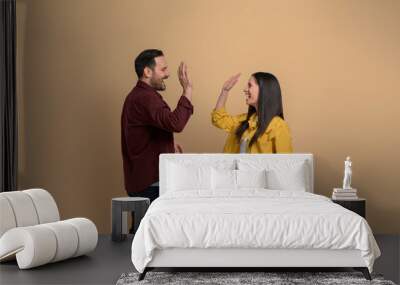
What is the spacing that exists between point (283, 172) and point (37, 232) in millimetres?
2432

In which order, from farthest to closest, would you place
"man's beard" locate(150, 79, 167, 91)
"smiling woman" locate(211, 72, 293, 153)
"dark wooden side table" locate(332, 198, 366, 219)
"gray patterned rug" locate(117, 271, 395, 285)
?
"man's beard" locate(150, 79, 167, 91), "smiling woman" locate(211, 72, 293, 153), "dark wooden side table" locate(332, 198, 366, 219), "gray patterned rug" locate(117, 271, 395, 285)

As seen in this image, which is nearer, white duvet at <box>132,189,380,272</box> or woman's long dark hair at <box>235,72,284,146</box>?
white duvet at <box>132,189,380,272</box>

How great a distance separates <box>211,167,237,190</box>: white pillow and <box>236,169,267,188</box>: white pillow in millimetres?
46

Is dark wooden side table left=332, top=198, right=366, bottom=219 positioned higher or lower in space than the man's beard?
lower

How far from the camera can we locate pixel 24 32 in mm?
8312

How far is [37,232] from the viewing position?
5.73m

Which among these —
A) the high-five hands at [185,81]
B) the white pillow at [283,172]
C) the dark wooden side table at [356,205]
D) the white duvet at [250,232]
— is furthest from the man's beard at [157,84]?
the white duvet at [250,232]

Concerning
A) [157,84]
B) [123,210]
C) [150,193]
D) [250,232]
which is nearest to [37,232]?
[123,210]

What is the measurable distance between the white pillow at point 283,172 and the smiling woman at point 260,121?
0.20 metres

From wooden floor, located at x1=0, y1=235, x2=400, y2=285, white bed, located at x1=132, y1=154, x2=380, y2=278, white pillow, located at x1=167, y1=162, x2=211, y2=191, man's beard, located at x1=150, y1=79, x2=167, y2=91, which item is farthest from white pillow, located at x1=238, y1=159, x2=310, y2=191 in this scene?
white bed, located at x1=132, y1=154, x2=380, y2=278

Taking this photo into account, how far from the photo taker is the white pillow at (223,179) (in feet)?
22.4

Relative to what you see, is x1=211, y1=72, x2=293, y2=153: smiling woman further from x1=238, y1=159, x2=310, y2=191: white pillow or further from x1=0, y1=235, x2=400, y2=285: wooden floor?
x1=0, y1=235, x2=400, y2=285: wooden floor

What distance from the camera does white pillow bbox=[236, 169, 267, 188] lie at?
6.82 metres

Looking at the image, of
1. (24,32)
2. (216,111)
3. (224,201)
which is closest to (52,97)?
(24,32)
